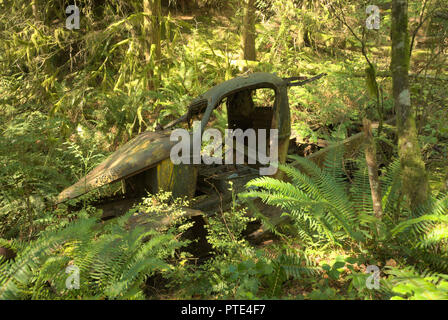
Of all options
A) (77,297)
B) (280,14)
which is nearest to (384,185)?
(77,297)

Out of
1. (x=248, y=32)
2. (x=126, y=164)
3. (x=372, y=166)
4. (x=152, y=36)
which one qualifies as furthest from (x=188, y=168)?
(x=248, y=32)

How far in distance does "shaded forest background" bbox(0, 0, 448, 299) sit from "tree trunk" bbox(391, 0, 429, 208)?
0.5 inches

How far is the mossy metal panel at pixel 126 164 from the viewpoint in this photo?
350 centimetres

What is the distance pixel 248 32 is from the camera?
353 inches

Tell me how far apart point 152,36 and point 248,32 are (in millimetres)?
2626

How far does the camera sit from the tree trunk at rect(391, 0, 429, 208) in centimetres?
290

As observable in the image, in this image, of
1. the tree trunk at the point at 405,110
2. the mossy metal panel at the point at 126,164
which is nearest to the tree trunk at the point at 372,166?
the tree trunk at the point at 405,110

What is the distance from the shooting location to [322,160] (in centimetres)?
482

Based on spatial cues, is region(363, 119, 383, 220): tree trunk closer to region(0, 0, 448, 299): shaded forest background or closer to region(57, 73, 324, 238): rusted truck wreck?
region(0, 0, 448, 299): shaded forest background

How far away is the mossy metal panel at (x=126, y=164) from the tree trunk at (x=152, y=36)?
4.62 m

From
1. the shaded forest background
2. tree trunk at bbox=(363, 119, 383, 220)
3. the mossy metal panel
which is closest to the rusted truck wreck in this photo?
the mossy metal panel

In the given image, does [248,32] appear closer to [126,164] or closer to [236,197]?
[236,197]

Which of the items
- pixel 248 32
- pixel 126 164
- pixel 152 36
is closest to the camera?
pixel 126 164

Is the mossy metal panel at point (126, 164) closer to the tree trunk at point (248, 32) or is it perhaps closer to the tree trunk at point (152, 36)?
the tree trunk at point (152, 36)
